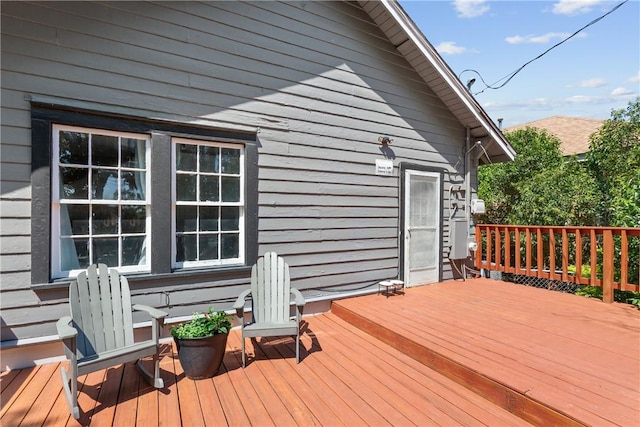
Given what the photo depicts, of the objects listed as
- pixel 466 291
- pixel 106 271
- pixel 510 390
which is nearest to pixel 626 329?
pixel 466 291

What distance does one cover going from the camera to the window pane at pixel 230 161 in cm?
358

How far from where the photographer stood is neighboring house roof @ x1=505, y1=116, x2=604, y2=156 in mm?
11131

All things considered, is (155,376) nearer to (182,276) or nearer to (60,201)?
(182,276)

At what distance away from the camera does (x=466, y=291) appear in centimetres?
490

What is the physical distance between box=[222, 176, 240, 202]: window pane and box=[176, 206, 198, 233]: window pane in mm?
355

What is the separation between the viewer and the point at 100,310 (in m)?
2.40

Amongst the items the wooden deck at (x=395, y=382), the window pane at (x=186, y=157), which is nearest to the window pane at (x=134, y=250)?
the window pane at (x=186, y=157)

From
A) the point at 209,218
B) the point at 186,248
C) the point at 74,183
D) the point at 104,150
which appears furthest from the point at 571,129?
the point at 74,183

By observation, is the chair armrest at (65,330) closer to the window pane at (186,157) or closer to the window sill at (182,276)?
the window sill at (182,276)

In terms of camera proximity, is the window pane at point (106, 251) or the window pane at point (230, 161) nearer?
the window pane at point (106, 251)

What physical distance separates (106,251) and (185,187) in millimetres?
950

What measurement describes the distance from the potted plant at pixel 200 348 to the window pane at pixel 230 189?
58.3 inches

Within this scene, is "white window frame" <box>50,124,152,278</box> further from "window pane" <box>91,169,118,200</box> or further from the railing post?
the railing post

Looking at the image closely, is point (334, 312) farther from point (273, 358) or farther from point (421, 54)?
point (421, 54)
